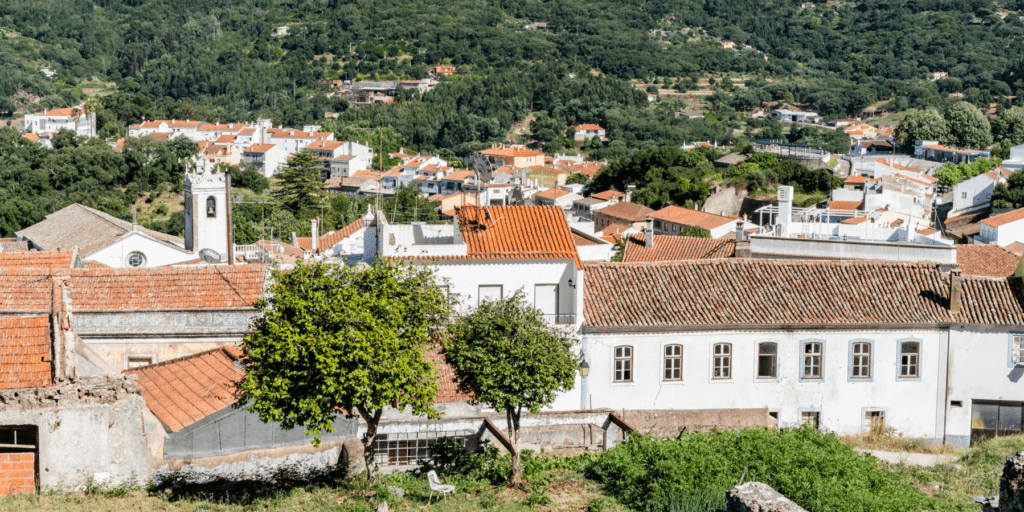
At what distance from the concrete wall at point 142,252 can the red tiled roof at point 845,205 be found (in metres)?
35.6

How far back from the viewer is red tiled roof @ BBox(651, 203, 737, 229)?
60.5 meters

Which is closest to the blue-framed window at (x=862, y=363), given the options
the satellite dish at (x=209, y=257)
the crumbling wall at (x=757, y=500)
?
the crumbling wall at (x=757, y=500)

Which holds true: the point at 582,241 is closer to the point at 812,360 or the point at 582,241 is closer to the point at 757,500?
the point at 812,360

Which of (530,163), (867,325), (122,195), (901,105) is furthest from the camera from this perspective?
(901,105)

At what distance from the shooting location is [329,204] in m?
92.8

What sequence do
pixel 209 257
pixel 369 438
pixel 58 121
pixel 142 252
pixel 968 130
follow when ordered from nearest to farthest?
pixel 369 438 < pixel 209 257 < pixel 142 252 < pixel 968 130 < pixel 58 121

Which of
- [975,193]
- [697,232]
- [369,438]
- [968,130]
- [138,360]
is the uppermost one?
[968,130]

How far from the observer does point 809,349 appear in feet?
82.7

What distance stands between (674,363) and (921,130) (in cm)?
9376

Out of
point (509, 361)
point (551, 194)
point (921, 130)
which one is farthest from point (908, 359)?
point (921, 130)

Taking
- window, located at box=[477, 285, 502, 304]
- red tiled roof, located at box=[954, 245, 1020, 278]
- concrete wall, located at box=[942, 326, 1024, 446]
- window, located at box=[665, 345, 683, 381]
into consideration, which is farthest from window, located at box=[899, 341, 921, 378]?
red tiled roof, located at box=[954, 245, 1020, 278]

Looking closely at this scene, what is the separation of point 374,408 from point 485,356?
6.77 feet

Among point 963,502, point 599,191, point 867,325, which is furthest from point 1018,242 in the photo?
point 599,191

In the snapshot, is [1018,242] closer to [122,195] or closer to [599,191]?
[599,191]
